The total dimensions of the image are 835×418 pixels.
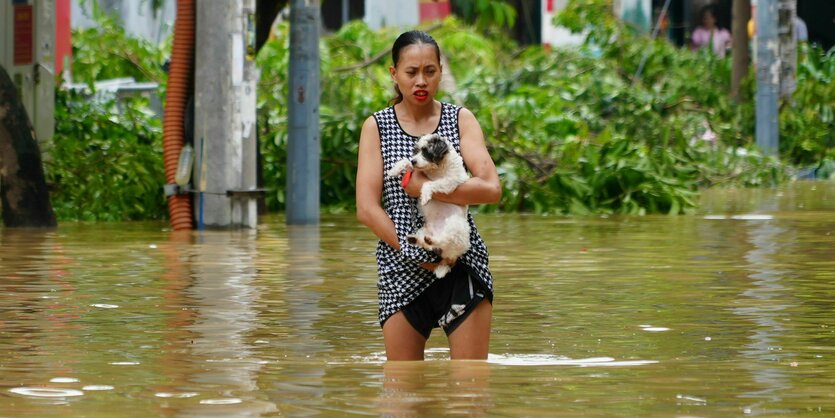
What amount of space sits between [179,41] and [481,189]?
11072 millimetres

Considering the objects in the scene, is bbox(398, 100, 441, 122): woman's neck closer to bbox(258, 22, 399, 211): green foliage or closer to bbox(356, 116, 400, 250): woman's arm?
bbox(356, 116, 400, 250): woman's arm

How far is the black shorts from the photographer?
6.87 metres

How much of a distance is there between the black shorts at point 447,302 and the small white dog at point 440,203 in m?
0.12

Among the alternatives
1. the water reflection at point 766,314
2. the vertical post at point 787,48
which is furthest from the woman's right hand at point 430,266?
the vertical post at point 787,48

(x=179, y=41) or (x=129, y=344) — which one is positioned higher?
(x=179, y=41)

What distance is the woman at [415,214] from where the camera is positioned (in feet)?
22.5

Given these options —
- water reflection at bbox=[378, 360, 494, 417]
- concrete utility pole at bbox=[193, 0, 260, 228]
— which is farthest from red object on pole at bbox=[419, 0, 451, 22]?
water reflection at bbox=[378, 360, 494, 417]

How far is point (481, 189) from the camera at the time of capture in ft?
22.3

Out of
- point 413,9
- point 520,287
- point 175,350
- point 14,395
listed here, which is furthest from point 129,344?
point 413,9

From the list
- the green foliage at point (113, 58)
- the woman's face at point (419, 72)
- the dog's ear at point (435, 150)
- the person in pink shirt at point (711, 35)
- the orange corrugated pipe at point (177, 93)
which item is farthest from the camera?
the person in pink shirt at point (711, 35)

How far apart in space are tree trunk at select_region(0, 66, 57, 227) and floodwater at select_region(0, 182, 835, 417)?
0.42 metres

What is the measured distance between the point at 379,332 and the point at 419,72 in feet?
8.28

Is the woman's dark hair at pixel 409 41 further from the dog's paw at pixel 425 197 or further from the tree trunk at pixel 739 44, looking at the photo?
the tree trunk at pixel 739 44

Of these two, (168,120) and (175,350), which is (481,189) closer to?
(175,350)
